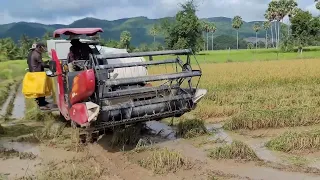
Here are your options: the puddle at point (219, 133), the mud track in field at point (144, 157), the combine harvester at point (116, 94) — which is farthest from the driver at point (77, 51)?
the puddle at point (219, 133)

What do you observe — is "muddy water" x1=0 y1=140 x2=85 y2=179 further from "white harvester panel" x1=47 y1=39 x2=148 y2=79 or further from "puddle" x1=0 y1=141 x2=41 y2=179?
"white harvester panel" x1=47 y1=39 x2=148 y2=79

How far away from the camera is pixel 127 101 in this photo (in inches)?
283

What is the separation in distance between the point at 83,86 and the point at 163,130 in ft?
10.4

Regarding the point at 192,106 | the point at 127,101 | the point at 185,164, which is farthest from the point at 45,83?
the point at 185,164

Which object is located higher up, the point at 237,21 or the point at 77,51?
the point at 237,21

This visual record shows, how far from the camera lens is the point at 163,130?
9094mm

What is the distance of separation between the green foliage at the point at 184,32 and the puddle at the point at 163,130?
4572 cm

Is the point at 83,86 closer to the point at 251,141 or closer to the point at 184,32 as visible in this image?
the point at 251,141

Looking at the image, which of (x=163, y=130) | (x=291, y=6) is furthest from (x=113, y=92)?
(x=291, y=6)

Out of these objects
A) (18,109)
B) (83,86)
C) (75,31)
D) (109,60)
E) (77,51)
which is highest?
(75,31)

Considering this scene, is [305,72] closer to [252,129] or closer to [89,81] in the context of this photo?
[252,129]

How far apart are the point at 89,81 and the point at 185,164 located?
2.09 metres

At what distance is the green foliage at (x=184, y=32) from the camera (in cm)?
5644

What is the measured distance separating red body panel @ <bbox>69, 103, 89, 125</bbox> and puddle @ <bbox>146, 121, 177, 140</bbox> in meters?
2.32
